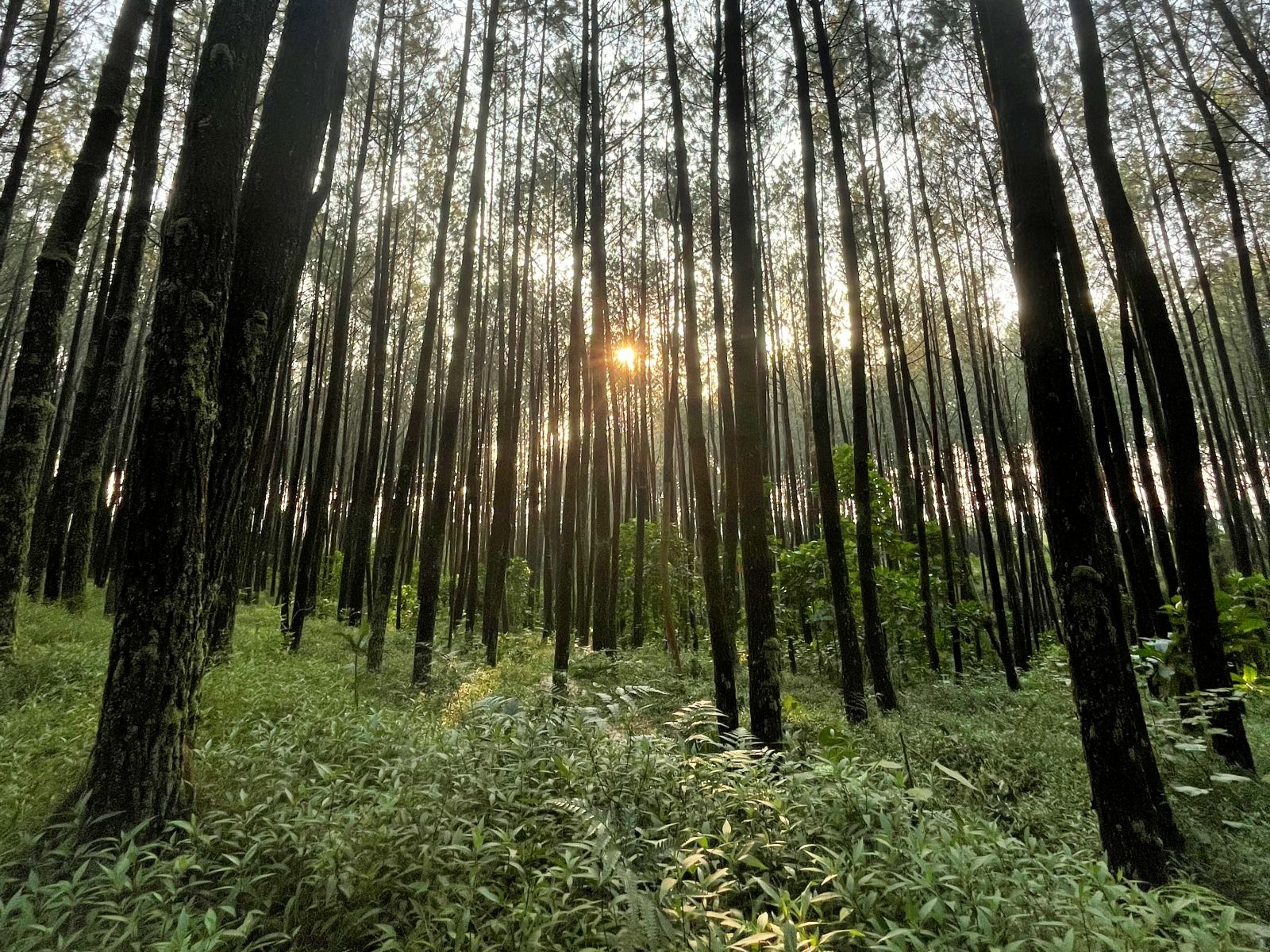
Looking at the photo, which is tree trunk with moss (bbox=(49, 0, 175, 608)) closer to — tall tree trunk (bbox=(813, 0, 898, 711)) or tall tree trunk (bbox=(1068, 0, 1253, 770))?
tall tree trunk (bbox=(813, 0, 898, 711))

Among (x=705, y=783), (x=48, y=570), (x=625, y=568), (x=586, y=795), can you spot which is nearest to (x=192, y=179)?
(x=586, y=795)

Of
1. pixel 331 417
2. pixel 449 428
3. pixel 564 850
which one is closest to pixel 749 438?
pixel 564 850

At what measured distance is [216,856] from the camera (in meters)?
2.28

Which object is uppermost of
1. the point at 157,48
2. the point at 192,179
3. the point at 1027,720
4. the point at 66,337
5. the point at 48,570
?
the point at 66,337

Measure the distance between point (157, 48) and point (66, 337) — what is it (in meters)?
22.7

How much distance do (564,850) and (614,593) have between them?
9.33 meters

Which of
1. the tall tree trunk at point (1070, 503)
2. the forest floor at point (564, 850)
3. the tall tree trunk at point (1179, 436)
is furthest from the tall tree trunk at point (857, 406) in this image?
the tall tree trunk at point (1070, 503)

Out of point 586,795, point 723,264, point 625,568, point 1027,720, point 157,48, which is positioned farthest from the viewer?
point 625,568

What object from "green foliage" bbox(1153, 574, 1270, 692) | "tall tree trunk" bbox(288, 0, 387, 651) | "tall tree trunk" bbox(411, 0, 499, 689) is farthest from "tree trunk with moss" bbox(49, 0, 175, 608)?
"green foliage" bbox(1153, 574, 1270, 692)

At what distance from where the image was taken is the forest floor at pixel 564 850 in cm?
181

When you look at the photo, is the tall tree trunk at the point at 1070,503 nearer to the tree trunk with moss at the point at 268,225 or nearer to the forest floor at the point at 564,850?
the forest floor at the point at 564,850

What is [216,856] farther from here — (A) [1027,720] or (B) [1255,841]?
(A) [1027,720]

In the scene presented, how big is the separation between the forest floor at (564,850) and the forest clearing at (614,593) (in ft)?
0.08

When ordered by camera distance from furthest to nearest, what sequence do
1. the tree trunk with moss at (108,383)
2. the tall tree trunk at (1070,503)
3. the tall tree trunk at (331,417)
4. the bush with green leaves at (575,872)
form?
the tall tree trunk at (331,417)
the tree trunk with moss at (108,383)
the tall tree trunk at (1070,503)
the bush with green leaves at (575,872)
